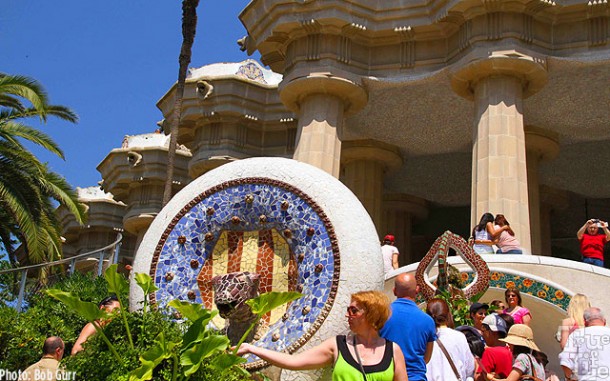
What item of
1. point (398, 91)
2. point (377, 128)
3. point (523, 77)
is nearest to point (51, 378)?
point (523, 77)

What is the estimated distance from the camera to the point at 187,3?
79.0 feet

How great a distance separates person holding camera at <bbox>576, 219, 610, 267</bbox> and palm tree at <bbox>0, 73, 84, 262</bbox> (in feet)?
33.8

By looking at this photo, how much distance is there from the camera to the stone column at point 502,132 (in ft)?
55.0

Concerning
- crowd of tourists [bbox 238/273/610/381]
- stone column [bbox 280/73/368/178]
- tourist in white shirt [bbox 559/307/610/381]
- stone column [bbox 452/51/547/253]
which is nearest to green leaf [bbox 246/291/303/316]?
crowd of tourists [bbox 238/273/610/381]

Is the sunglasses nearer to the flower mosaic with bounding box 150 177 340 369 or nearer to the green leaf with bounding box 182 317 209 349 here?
the green leaf with bounding box 182 317 209 349

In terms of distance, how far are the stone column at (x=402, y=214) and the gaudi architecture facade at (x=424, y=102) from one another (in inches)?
1.7

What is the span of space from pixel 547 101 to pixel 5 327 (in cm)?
1494

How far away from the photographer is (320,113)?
19.4m

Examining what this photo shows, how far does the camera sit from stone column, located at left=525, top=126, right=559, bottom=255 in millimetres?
21500

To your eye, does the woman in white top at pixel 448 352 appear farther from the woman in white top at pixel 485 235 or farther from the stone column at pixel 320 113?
the stone column at pixel 320 113

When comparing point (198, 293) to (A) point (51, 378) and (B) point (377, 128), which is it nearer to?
(A) point (51, 378)

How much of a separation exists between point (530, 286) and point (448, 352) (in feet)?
18.8

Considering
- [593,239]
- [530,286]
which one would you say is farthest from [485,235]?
[530,286]

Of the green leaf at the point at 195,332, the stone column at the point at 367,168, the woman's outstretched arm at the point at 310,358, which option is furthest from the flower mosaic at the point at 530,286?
the stone column at the point at 367,168
